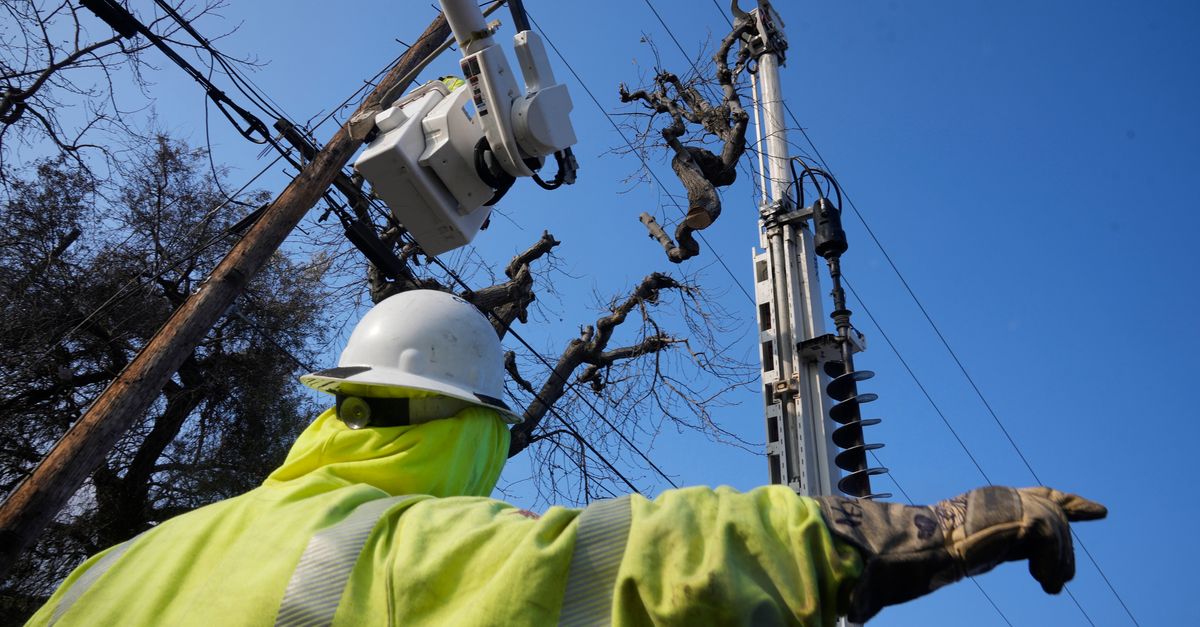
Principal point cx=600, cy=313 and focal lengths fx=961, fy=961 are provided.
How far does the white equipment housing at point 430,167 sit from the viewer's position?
5078mm

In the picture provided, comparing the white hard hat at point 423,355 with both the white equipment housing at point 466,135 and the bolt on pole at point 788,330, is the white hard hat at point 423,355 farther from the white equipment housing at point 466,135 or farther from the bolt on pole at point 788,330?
the bolt on pole at point 788,330

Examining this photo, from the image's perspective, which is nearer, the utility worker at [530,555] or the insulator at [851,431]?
the utility worker at [530,555]

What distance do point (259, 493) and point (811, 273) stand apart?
18.1 feet

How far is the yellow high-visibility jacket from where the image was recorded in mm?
1232

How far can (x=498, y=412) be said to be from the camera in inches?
92.0

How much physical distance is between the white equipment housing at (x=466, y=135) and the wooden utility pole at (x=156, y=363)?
1.75 meters

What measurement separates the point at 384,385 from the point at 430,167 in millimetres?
3191

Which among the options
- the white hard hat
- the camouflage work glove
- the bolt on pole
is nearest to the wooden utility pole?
the bolt on pole

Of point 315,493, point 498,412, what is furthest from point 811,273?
point 315,493

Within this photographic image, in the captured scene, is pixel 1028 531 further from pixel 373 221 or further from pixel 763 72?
pixel 373 221

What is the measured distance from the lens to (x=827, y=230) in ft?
21.9

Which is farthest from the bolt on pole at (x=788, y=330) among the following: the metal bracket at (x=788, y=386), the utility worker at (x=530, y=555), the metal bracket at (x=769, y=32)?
the utility worker at (x=530, y=555)

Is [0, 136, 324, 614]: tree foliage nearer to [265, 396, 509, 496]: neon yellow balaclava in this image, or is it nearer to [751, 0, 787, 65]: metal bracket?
[751, 0, 787, 65]: metal bracket

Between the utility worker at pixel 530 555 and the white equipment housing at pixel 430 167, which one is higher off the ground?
the white equipment housing at pixel 430 167
